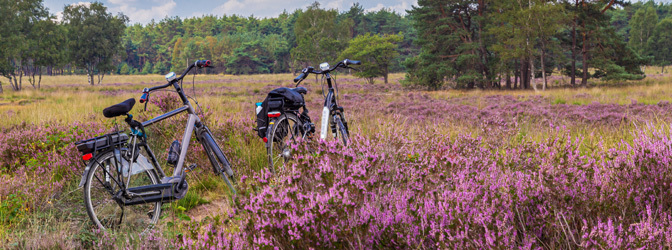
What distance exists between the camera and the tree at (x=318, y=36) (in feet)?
176

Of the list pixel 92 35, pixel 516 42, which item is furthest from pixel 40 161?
pixel 92 35

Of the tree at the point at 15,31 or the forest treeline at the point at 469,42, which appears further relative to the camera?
the tree at the point at 15,31

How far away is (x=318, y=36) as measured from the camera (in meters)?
55.2

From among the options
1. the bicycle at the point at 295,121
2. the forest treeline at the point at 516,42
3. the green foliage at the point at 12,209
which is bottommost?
the green foliage at the point at 12,209

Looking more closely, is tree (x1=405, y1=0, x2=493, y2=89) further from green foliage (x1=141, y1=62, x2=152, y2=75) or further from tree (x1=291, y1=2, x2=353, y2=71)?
green foliage (x1=141, y1=62, x2=152, y2=75)

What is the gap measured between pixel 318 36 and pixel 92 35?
2677 cm

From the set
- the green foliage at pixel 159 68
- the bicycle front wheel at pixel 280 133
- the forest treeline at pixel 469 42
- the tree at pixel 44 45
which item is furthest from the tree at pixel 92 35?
the green foliage at pixel 159 68

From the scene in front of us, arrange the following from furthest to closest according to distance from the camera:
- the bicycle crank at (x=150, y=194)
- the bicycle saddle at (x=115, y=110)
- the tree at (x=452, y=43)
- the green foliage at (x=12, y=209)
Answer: the tree at (x=452, y=43), the green foliage at (x=12, y=209), the bicycle crank at (x=150, y=194), the bicycle saddle at (x=115, y=110)

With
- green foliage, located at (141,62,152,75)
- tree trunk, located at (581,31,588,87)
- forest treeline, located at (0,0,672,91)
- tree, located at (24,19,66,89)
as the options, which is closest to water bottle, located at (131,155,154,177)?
forest treeline, located at (0,0,672,91)

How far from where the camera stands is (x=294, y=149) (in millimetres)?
3148

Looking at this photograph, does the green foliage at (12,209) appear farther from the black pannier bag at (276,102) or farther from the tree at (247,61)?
the tree at (247,61)

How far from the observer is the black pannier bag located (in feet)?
14.1

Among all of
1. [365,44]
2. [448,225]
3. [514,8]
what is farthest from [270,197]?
[365,44]

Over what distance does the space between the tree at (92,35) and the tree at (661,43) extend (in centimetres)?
6048
